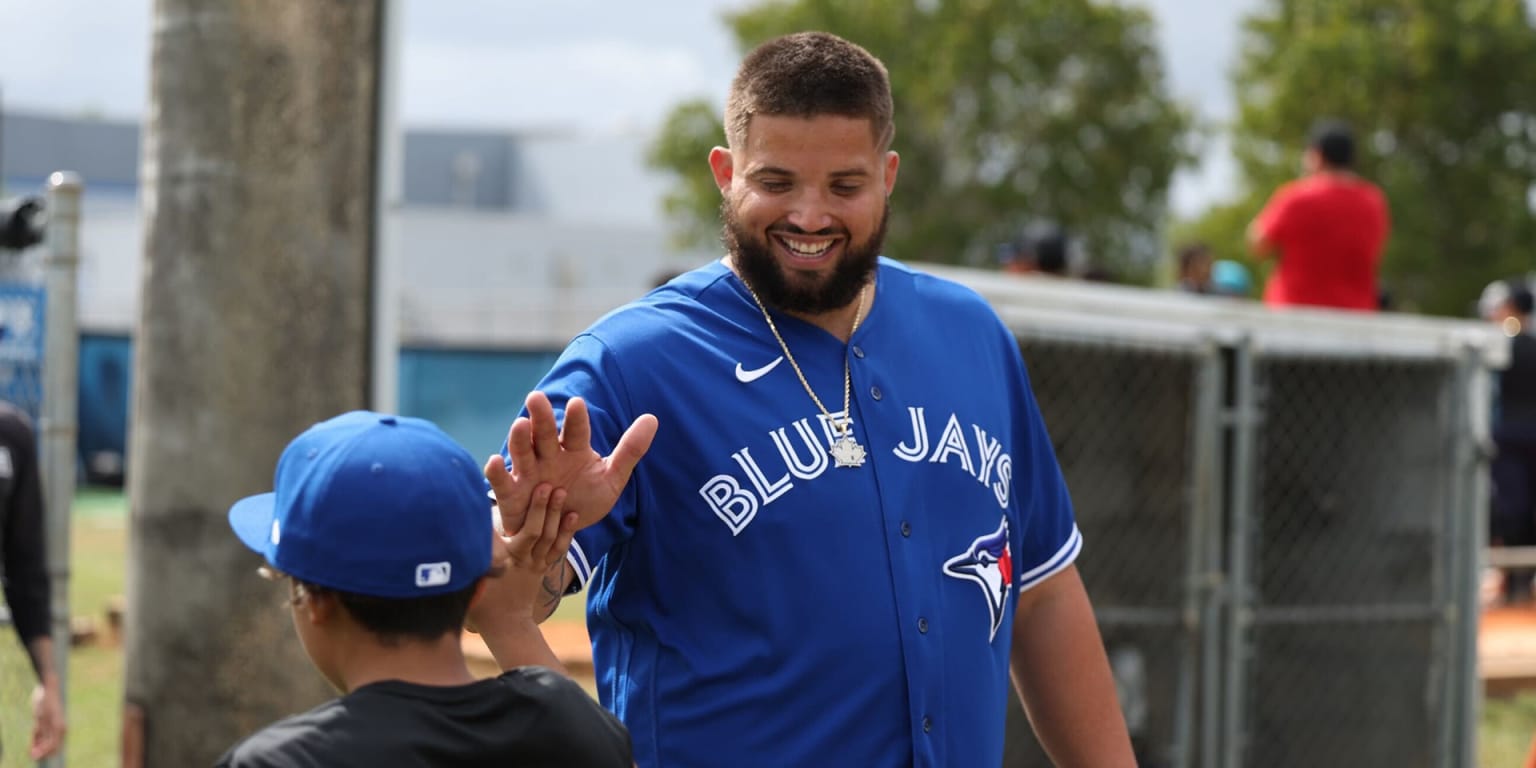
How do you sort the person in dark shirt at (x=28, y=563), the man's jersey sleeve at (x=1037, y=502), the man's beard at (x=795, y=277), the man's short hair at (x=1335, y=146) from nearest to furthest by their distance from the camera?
the man's beard at (x=795, y=277) → the man's jersey sleeve at (x=1037, y=502) → the person in dark shirt at (x=28, y=563) → the man's short hair at (x=1335, y=146)

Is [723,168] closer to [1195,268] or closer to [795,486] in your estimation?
[795,486]

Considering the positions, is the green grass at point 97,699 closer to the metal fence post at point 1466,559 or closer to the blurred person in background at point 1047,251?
the metal fence post at point 1466,559

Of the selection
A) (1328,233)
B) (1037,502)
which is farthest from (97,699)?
(1037,502)

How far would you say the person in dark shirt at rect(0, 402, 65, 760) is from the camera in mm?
4988

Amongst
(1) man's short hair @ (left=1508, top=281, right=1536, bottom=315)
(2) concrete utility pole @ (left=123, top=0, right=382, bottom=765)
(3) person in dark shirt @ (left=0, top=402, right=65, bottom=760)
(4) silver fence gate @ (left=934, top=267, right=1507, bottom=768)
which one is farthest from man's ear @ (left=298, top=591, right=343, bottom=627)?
(1) man's short hair @ (left=1508, top=281, right=1536, bottom=315)

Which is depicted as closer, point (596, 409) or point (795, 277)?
point (596, 409)

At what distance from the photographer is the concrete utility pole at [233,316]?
4.51m

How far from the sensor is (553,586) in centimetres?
271

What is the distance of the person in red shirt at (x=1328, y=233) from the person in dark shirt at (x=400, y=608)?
283 inches

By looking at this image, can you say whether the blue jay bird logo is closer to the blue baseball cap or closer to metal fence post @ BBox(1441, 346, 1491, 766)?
the blue baseball cap

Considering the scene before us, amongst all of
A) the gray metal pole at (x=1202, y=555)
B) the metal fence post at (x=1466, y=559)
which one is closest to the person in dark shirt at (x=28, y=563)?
the gray metal pole at (x=1202, y=555)

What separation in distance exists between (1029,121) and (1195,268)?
26.5 metres

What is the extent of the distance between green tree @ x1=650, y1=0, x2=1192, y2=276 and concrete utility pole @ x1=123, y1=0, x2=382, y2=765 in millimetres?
33393

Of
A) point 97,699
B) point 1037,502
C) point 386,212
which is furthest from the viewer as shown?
point 97,699
